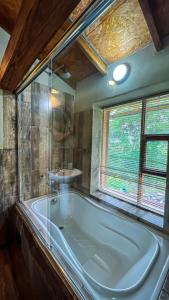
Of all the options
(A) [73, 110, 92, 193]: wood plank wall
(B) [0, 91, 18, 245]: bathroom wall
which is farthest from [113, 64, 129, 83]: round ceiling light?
(B) [0, 91, 18, 245]: bathroom wall

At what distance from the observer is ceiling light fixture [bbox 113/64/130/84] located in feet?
6.01

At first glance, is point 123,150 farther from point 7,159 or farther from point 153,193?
point 7,159

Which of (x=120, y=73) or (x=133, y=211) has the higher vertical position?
(x=120, y=73)

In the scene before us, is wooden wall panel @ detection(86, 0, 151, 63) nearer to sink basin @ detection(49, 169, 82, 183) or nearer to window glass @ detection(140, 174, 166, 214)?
window glass @ detection(140, 174, 166, 214)

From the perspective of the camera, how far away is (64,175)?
2.54 m

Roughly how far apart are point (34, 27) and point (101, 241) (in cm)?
206

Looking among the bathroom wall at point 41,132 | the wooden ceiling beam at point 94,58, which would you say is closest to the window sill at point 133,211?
the bathroom wall at point 41,132

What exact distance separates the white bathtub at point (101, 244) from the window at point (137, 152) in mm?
370

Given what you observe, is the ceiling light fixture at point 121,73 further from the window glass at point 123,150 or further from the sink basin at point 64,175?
the sink basin at point 64,175

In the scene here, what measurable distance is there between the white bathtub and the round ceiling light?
63.5 inches

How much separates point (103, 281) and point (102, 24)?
2.42 meters

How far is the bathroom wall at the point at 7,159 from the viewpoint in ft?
6.49

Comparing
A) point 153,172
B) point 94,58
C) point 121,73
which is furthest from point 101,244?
point 94,58

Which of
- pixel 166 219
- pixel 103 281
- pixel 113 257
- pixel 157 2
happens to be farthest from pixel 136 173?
pixel 157 2
